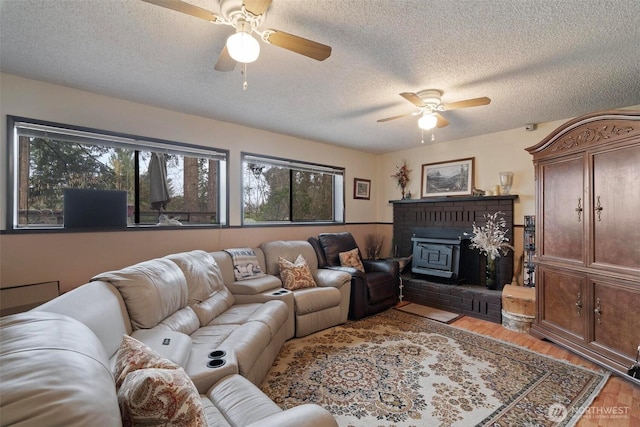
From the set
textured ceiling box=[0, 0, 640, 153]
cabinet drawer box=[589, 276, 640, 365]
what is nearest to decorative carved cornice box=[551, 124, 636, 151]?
textured ceiling box=[0, 0, 640, 153]

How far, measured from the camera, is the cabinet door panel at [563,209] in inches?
106

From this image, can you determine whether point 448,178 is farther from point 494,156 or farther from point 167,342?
point 167,342

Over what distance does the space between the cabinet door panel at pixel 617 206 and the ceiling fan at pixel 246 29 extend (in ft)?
8.24

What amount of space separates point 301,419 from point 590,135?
3207 mm

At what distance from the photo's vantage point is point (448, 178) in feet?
15.2

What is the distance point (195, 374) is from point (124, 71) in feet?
7.64

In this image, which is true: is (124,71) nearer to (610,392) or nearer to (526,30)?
(526,30)

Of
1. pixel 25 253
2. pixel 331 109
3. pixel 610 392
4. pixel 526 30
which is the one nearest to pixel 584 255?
pixel 610 392

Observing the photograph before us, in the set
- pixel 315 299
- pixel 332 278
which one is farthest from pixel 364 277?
pixel 315 299

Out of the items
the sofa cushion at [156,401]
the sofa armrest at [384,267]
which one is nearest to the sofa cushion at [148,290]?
the sofa cushion at [156,401]

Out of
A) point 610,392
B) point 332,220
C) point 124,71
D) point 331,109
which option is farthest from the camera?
point 332,220

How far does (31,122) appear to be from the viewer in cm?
253

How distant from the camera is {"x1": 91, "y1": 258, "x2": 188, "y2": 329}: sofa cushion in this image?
5.74ft

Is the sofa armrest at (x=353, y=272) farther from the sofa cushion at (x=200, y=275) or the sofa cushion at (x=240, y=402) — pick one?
the sofa cushion at (x=240, y=402)
